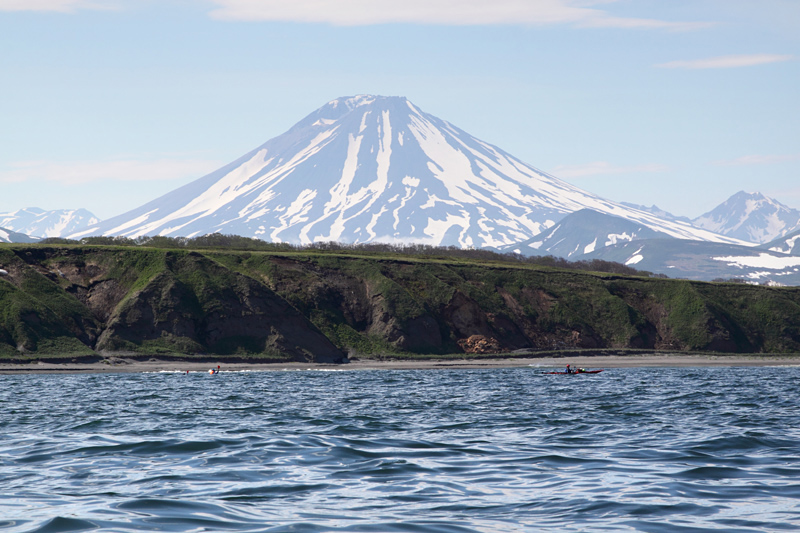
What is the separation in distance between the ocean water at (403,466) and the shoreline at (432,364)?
146 feet

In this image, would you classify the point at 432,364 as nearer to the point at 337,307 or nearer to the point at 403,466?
the point at 337,307

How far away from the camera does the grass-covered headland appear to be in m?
102

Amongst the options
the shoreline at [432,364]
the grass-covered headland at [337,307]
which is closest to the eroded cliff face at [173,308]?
the grass-covered headland at [337,307]

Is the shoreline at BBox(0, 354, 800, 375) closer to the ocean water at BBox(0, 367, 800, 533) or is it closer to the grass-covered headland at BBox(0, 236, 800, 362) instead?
the grass-covered headland at BBox(0, 236, 800, 362)

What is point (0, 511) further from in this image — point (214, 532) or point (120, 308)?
point (120, 308)

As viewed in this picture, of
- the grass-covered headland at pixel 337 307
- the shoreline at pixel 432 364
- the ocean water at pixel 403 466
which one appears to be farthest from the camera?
the grass-covered headland at pixel 337 307

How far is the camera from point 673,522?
53.3 feet

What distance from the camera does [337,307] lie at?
11725 centimetres

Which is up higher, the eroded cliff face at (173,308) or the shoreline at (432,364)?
the eroded cliff face at (173,308)

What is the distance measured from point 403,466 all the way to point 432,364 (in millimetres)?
80957

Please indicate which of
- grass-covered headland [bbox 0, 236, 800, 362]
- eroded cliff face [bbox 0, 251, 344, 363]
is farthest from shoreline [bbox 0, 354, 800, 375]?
→ eroded cliff face [bbox 0, 251, 344, 363]

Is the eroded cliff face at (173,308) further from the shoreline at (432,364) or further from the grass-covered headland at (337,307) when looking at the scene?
the shoreline at (432,364)

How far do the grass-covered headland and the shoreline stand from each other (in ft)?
7.07

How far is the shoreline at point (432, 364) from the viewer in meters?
90.3
